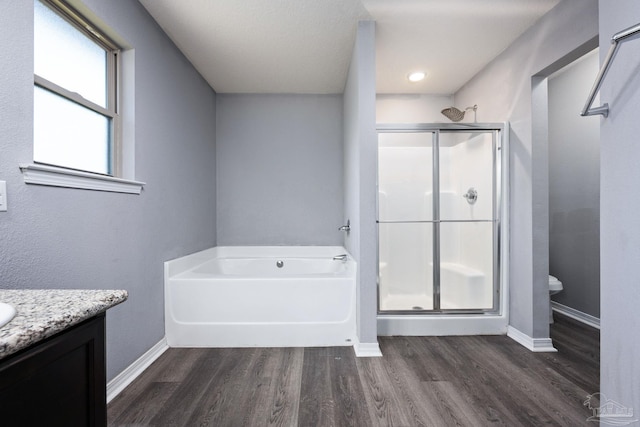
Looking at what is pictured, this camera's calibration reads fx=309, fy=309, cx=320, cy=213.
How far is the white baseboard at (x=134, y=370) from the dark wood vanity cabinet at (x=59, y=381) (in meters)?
1.09

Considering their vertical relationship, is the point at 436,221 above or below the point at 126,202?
below

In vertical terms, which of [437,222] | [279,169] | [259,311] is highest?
[279,169]

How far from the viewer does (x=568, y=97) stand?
3004 mm

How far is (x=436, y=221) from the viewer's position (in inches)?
105

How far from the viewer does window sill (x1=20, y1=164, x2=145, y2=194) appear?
125cm

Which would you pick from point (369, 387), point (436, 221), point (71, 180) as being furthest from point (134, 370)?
point (436, 221)

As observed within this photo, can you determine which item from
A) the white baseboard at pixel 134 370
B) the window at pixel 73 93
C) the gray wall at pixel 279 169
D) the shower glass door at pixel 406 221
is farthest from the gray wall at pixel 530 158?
the window at pixel 73 93

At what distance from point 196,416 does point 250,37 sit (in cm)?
249

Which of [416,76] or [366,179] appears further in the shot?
[416,76]

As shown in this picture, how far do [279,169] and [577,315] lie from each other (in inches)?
129

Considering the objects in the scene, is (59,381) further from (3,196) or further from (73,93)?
(73,93)

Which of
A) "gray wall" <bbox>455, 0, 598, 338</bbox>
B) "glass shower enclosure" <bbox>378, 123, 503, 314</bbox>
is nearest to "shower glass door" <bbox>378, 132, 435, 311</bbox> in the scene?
"glass shower enclosure" <bbox>378, 123, 503, 314</bbox>

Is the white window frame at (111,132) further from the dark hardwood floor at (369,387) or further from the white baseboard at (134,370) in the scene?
the dark hardwood floor at (369,387)

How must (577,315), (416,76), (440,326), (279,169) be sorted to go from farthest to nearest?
(279,169) → (416,76) → (577,315) → (440,326)
